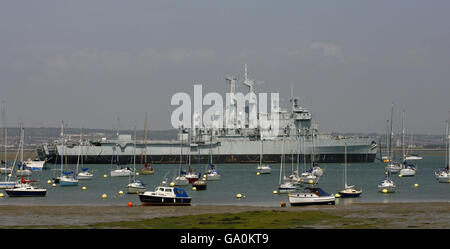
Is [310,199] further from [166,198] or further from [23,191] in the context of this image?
[23,191]

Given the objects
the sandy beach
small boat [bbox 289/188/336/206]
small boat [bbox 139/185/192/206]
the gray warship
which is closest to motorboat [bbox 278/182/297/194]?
the sandy beach

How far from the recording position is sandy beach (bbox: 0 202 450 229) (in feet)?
116

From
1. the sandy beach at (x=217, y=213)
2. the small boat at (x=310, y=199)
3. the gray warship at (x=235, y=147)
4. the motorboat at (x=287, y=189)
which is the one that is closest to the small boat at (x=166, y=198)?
the sandy beach at (x=217, y=213)

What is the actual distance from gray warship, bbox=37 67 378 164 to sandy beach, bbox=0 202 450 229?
9590cm

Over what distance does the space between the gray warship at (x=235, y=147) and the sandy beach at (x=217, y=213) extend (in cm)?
9590

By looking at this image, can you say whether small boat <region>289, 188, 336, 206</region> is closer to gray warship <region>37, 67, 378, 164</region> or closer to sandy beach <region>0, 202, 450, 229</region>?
sandy beach <region>0, 202, 450, 229</region>

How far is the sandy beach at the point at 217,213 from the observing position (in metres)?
35.2

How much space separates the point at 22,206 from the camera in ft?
157

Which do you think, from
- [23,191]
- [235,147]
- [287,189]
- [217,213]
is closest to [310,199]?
[217,213]

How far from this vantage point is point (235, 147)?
148750mm

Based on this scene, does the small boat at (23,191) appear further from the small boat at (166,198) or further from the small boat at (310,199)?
the small boat at (310,199)

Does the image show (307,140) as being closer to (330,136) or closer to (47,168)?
(330,136)

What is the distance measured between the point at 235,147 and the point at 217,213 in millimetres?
106979

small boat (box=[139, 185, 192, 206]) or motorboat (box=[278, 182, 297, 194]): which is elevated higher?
small boat (box=[139, 185, 192, 206])
